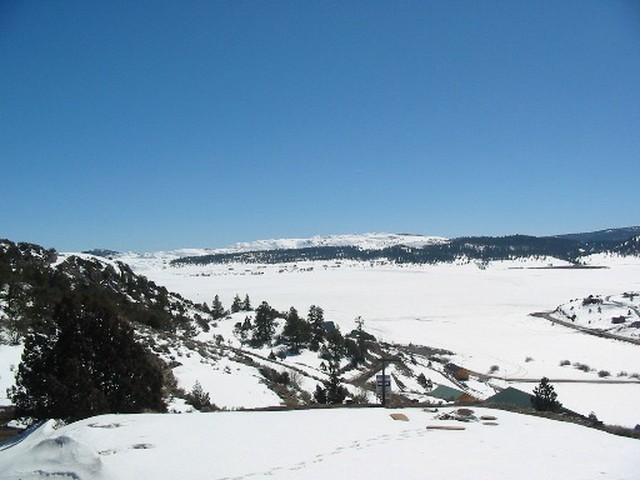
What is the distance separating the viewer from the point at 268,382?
25.3m

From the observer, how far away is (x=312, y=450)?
880cm

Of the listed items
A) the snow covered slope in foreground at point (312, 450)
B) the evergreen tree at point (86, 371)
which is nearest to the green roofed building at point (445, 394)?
the snow covered slope in foreground at point (312, 450)

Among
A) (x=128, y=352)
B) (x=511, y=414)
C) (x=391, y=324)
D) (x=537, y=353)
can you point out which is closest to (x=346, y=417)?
(x=511, y=414)

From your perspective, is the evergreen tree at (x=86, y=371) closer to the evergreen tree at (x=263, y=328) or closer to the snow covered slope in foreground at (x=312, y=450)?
the snow covered slope in foreground at (x=312, y=450)

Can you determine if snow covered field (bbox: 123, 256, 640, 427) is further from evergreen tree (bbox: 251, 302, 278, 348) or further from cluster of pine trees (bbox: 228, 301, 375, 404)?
evergreen tree (bbox: 251, 302, 278, 348)

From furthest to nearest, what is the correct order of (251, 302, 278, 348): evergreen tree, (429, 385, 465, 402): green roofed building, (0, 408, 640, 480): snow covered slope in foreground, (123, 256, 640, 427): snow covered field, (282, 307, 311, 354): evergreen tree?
(251, 302, 278, 348): evergreen tree < (282, 307, 311, 354): evergreen tree < (123, 256, 640, 427): snow covered field < (429, 385, 465, 402): green roofed building < (0, 408, 640, 480): snow covered slope in foreground

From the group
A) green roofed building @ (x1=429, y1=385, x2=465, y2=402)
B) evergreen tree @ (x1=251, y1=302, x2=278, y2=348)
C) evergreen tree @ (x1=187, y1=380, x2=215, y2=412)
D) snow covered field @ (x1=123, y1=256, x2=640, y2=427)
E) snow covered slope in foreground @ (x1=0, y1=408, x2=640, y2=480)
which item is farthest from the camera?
evergreen tree @ (x1=251, y1=302, x2=278, y2=348)

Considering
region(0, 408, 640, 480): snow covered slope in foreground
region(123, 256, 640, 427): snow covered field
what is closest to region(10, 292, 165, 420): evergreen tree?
region(0, 408, 640, 480): snow covered slope in foreground

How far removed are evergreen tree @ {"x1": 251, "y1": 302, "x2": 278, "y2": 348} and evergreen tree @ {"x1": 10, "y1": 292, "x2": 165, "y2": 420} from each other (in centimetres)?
3199

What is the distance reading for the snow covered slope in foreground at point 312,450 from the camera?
7562 millimetres

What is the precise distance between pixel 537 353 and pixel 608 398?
1929 cm

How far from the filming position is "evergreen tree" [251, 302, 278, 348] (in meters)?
46.3

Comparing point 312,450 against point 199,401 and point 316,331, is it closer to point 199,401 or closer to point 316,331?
point 199,401

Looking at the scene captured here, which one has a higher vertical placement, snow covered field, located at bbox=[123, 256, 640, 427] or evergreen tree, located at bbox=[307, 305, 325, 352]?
evergreen tree, located at bbox=[307, 305, 325, 352]
